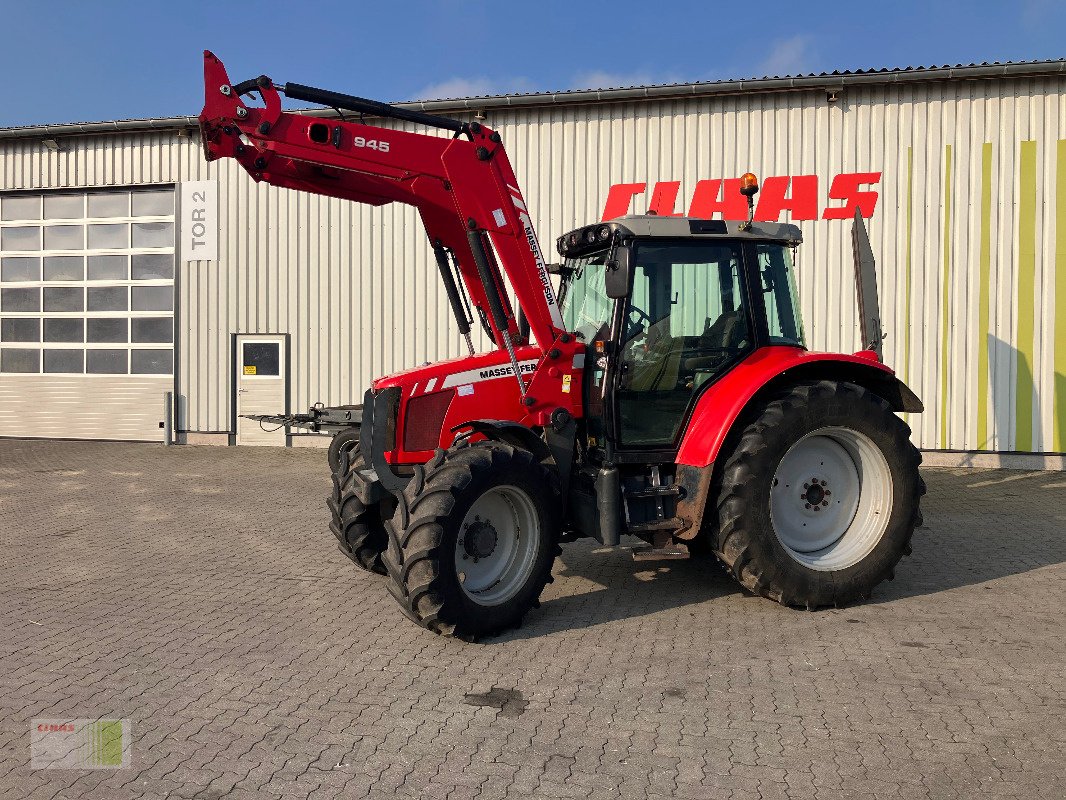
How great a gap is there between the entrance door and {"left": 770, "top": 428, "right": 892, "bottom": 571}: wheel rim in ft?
35.0

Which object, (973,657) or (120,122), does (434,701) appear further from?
(120,122)

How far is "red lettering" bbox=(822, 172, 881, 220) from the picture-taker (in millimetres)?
12789

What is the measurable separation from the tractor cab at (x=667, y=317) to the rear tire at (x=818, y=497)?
0.51m

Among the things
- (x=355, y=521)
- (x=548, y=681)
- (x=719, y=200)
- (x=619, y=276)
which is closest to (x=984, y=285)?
(x=719, y=200)

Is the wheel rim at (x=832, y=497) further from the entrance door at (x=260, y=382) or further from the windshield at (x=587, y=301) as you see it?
the entrance door at (x=260, y=382)

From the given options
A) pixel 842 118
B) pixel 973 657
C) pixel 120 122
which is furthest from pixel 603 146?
pixel 973 657

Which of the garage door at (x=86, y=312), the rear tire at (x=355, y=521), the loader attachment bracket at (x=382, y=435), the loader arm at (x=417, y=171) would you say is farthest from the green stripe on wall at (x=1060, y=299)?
the garage door at (x=86, y=312)

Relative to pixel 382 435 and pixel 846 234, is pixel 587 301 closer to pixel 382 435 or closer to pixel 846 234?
pixel 382 435

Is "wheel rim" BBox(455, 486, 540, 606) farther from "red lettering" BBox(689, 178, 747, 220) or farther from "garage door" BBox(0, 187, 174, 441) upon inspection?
"garage door" BBox(0, 187, 174, 441)

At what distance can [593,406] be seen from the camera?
19.2ft

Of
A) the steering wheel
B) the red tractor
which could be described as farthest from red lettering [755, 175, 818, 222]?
the steering wheel

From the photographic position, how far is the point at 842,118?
12867 mm

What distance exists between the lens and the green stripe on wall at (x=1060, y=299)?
40.1 feet

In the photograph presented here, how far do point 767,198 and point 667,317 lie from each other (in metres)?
8.01
